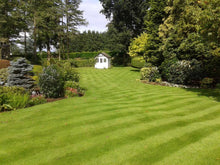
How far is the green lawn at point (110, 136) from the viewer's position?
451 cm

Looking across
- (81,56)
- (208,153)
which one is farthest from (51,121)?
(81,56)

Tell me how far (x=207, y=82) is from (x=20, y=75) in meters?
17.9

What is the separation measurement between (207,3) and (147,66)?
14382 mm

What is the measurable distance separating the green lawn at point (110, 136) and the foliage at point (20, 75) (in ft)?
15.2

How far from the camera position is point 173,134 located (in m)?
5.89

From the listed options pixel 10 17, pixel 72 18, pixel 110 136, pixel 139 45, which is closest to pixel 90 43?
pixel 72 18

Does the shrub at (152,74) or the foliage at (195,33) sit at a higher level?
the foliage at (195,33)

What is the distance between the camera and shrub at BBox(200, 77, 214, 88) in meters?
16.6

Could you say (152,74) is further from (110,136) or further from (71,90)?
(110,136)

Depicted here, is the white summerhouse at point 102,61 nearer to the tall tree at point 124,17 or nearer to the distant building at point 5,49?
the tall tree at point 124,17

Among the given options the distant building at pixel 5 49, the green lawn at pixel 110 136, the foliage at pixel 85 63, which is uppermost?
the distant building at pixel 5 49

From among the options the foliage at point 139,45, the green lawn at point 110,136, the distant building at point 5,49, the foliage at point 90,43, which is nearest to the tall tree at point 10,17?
the distant building at point 5,49

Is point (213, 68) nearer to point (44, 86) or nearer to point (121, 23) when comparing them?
point (44, 86)

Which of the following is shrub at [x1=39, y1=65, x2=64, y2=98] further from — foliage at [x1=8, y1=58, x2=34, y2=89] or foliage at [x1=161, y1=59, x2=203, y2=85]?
foliage at [x1=161, y1=59, x2=203, y2=85]
